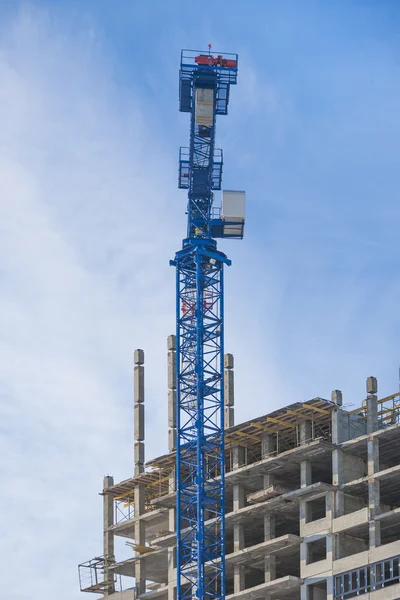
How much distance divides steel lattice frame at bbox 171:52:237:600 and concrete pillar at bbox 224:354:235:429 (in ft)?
25.3

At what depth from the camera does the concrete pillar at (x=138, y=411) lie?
468 ft

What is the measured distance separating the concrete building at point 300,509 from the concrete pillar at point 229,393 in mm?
189

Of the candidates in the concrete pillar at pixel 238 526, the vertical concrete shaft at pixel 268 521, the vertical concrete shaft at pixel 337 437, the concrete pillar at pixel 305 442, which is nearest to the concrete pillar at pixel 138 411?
the concrete pillar at pixel 238 526

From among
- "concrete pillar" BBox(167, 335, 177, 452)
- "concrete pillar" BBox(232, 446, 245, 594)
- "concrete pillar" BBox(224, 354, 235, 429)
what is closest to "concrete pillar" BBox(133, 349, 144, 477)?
"concrete pillar" BBox(167, 335, 177, 452)

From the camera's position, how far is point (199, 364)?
416 ft

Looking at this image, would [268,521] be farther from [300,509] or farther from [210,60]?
[210,60]

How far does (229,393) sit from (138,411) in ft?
27.9

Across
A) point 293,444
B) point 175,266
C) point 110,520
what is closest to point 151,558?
point 110,520

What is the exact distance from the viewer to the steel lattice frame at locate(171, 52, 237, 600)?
126000 mm

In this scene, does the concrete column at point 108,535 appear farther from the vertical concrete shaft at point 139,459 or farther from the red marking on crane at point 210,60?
the red marking on crane at point 210,60

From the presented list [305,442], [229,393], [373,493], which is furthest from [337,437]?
[229,393]

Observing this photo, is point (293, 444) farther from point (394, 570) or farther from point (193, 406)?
point (394, 570)

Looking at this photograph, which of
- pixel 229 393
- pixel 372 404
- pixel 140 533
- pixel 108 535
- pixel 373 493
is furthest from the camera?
pixel 108 535

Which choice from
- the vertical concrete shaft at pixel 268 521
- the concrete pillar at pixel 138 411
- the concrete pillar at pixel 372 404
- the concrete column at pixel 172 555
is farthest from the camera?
the concrete pillar at pixel 138 411
